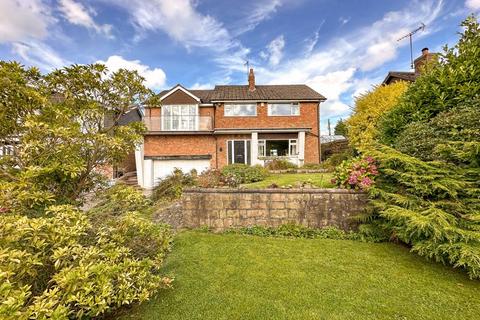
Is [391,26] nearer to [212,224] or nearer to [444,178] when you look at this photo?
[444,178]

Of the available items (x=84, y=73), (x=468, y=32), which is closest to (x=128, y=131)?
(x=84, y=73)

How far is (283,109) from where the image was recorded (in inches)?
712

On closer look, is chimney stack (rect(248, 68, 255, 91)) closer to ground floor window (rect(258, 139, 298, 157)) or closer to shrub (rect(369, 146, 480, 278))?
ground floor window (rect(258, 139, 298, 157))

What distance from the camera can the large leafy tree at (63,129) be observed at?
2.79 meters

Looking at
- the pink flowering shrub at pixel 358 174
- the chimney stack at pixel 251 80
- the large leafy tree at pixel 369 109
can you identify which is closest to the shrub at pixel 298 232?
the pink flowering shrub at pixel 358 174

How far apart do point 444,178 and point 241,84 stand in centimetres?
1948

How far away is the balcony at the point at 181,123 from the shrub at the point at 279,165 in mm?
5386

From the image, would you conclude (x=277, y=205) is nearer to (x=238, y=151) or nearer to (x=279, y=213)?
(x=279, y=213)

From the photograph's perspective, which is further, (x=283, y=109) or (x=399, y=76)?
(x=283, y=109)

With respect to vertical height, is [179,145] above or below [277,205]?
above

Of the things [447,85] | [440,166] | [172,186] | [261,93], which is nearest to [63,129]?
[440,166]

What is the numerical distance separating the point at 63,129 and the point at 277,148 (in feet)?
54.5

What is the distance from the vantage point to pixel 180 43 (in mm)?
13492

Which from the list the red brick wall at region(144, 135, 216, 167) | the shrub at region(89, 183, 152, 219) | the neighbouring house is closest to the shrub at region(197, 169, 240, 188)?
the shrub at region(89, 183, 152, 219)
